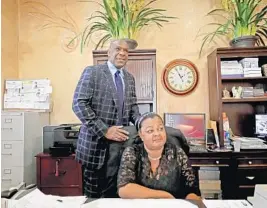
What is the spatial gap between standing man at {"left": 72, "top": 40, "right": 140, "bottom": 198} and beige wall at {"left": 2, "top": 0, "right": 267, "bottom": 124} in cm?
134

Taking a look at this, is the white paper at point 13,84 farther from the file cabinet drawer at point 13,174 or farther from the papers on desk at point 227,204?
the papers on desk at point 227,204

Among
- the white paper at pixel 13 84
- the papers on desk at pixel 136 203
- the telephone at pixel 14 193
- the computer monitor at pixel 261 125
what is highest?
the white paper at pixel 13 84

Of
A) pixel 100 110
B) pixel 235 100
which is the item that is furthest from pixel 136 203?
pixel 235 100

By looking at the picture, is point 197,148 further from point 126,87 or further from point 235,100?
point 126,87

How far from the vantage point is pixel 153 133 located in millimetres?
1807

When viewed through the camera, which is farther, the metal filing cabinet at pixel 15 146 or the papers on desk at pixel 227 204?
the metal filing cabinet at pixel 15 146

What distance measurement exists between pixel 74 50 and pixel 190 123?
1.57 metres

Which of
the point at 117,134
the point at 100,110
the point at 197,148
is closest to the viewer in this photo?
the point at 117,134

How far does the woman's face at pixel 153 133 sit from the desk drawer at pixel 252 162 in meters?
1.34

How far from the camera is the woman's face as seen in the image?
1792 millimetres

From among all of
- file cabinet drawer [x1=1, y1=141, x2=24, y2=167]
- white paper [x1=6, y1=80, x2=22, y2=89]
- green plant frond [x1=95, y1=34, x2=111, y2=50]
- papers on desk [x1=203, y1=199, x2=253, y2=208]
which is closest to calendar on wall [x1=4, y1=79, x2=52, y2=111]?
white paper [x1=6, y1=80, x2=22, y2=89]

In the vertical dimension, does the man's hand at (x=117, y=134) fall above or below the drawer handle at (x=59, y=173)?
above

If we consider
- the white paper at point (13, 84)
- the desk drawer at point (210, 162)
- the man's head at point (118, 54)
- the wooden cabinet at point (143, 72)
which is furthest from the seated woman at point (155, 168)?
the white paper at point (13, 84)

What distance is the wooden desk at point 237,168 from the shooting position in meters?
2.80
